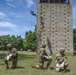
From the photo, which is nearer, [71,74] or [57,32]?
[71,74]

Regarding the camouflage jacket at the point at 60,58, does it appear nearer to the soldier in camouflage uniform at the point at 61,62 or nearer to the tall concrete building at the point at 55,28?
the soldier in camouflage uniform at the point at 61,62

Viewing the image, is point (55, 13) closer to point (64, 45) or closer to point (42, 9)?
point (42, 9)

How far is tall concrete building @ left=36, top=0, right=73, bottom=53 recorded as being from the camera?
47062 mm

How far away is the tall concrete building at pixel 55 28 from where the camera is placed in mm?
47062

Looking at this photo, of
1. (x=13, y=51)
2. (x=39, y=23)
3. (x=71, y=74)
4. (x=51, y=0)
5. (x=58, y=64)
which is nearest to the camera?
(x=71, y=74)

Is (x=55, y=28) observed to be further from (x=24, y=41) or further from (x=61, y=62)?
(x=24, y=41)

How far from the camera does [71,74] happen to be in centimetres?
1256

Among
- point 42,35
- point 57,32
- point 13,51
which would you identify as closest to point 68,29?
point 57,32

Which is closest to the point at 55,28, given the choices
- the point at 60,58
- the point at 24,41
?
the point at 60,58

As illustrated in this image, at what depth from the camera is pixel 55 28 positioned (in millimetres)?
47562

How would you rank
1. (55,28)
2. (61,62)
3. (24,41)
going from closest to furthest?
1. (61,62)
2. (55,28)
3. (24,41)

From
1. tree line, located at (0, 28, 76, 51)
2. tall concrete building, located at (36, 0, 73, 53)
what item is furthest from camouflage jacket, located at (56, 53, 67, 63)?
tree line, located at (0, 28, 76, 51)

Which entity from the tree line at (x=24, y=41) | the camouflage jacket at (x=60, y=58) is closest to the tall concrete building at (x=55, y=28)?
the camouflage jacket at (x=60, y=58)

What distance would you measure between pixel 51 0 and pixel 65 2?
124 inches
